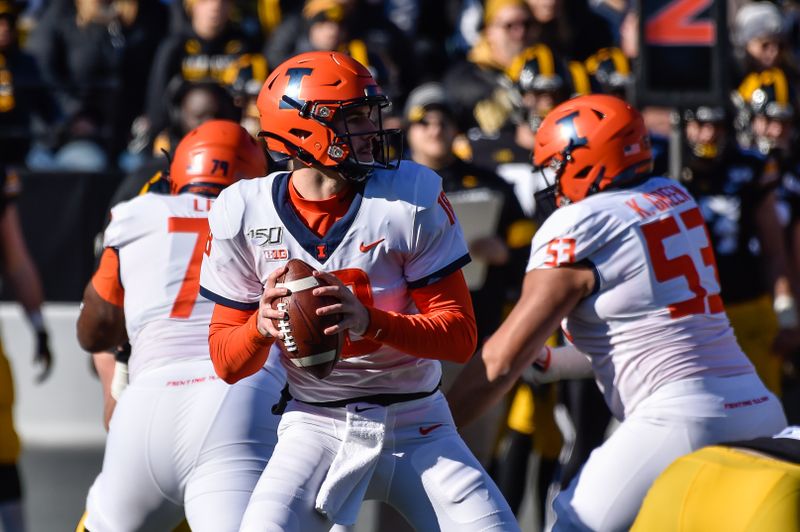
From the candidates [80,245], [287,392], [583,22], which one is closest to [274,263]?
[287,392]

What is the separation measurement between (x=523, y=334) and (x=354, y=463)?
3.06 ft

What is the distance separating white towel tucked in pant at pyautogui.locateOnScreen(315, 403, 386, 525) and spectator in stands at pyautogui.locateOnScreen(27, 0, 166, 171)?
6.69 meters

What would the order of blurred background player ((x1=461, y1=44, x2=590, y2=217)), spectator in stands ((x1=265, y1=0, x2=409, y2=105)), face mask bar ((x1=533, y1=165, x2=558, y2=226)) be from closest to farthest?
1. face mask bar ((x1=533, y1=165, x2=558, y2=226))
2. blurred background player ((x1=461, y1=44, x2=590, y2=217))
3. spectator in stands ((x1=265, y1=0, x2=409, y2=105))

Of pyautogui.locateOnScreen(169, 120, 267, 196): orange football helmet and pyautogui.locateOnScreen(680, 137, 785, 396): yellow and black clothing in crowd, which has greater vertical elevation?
pyautogui.locateOnScreen(169, 120, 267, 196): orange football helmet

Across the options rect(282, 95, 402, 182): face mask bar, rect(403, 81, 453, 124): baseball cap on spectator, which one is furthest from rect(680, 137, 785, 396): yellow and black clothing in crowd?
rect(282, 95, 402, 182): face mask bar

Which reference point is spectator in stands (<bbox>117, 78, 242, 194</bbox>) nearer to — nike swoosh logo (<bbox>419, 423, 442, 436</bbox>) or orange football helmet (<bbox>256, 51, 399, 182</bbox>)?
orange football helmet (<bbox>256, 51, 399, 182</bbox>)

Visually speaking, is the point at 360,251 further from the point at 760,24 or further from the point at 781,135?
the point at 760,24

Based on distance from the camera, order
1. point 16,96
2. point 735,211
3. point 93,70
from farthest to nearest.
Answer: point 93,70 → point 16,96 → point 735,211

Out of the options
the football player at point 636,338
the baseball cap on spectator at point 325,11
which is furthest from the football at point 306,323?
the baseball cap on spectator at point 325,11

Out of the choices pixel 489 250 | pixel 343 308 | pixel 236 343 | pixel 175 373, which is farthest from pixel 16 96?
pixel 343 308

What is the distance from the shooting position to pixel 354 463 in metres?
3.93

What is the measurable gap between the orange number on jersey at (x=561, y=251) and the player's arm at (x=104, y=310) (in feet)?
4.78

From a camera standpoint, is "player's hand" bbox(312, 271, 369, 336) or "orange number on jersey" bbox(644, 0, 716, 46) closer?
"player's hand" bbox(312, 271, 369, 336)

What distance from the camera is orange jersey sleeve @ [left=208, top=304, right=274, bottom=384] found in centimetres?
390
